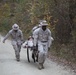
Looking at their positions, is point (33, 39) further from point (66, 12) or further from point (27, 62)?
point (66, 12)

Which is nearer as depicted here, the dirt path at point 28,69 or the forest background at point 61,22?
the dirt path at point 28,69

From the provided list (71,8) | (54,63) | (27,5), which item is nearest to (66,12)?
(71,8)

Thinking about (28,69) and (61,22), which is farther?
(61,22)

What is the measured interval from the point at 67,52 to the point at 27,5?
628 inches

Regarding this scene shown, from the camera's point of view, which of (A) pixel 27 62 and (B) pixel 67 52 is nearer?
(A) pixel 27 62

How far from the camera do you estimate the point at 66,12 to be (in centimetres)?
2088

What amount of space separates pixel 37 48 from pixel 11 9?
30901 mm

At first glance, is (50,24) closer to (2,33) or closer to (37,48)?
(37,48)

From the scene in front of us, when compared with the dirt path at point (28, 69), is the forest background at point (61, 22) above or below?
above

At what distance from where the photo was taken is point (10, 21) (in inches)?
1582

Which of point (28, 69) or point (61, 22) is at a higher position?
point (61, 22)

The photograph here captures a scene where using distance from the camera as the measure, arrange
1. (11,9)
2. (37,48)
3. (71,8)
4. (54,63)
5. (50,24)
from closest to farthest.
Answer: (37,48) → (54,63) → (71,8) → (50,24) → (11,9)

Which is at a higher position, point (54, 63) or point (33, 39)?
point (33, 39)

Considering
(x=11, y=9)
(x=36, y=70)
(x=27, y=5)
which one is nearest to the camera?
(x=36, y=70)
